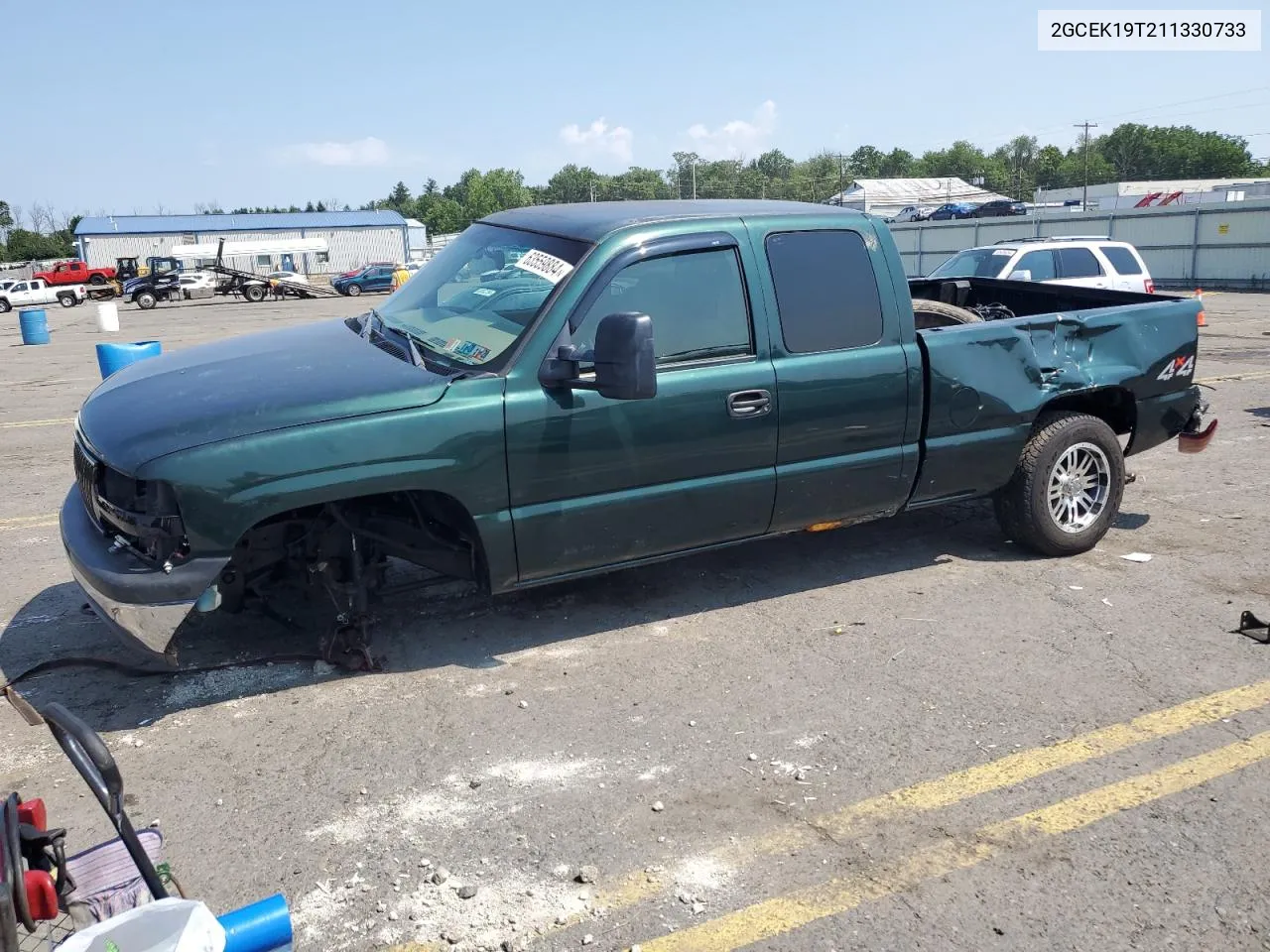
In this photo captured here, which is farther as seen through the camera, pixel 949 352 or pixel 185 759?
pixel 949 352

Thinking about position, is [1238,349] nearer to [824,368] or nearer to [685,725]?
[824,368]

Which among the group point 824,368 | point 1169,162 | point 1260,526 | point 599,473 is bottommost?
point 1260,526

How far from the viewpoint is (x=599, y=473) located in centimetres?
428

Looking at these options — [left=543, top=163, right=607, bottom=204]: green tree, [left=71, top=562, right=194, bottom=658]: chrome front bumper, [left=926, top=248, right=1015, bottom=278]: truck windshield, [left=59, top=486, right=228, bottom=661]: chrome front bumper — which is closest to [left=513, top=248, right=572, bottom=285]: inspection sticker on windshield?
[left=59, top=486, right=228, bottom=661]: chrome front bumper

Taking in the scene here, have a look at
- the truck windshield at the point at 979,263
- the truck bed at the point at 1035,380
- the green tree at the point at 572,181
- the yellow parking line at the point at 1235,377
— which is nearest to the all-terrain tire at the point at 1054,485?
the truck bed at the point at 1035,380

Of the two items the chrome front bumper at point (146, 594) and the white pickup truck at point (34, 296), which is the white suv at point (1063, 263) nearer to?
the chrome front bumper at point (146, 594)

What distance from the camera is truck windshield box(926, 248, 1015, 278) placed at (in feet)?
46.2

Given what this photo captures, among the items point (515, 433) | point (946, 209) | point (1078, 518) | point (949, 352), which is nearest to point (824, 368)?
point (949, 352)

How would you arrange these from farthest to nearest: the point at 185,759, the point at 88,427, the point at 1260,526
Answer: the point at 1260,526 → the point at 88,427 → the point at 185,759

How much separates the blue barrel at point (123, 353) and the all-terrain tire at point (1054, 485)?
653 centimetres

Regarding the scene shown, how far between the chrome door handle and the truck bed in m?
0.98

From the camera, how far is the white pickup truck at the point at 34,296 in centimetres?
3927

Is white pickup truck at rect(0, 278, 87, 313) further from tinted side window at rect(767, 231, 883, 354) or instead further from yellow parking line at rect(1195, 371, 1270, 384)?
tinted side window at rect(767, 231, 883, 354)

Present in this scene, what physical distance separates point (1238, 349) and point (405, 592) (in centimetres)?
1415
